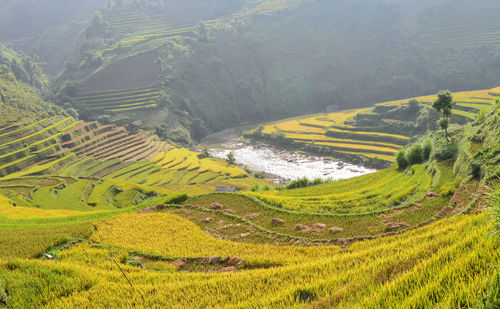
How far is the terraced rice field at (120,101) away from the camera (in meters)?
79.6

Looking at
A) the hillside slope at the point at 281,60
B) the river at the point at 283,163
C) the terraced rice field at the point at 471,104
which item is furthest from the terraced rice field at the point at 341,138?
the hillside slope at the point at 281,60

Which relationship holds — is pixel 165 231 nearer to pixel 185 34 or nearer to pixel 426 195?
pixel 426 195

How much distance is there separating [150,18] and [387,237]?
494 feet

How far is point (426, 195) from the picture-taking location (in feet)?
45.6

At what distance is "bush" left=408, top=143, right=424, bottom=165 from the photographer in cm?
2259

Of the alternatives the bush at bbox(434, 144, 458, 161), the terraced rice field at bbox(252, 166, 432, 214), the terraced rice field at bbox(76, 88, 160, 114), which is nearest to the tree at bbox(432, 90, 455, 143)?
the bush at bbox(434, 144, 458, 161)

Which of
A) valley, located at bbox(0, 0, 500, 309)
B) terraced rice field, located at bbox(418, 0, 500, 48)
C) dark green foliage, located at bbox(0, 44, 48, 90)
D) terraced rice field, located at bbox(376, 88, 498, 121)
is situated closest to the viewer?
valley, located at bbox(0, 0, 500, 309)

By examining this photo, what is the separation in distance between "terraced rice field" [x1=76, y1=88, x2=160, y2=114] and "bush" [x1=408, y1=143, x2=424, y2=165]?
7150 cm

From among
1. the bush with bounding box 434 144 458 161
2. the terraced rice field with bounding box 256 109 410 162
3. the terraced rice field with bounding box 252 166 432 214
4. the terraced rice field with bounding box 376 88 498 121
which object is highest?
the terraced rice field with bounding box 376 88 498 121

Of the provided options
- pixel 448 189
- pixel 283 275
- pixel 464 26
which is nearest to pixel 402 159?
pixel 448 189

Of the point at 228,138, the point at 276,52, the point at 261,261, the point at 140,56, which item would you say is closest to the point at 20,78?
the point at 140,56

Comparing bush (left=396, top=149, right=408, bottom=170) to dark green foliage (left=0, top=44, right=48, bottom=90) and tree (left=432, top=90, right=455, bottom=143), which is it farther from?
dark green foliage (left=0, top=44, right=48, bottom=90)

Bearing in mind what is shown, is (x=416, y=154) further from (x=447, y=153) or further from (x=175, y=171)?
(x=175, y=171)

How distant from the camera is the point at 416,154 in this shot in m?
22.7
